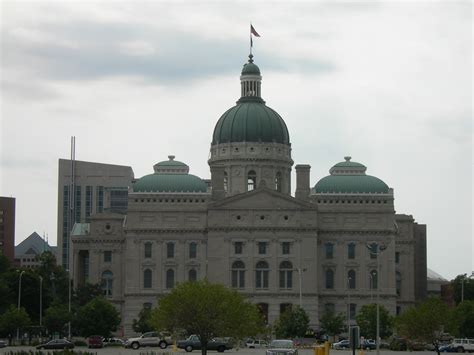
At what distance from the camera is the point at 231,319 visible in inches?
4496

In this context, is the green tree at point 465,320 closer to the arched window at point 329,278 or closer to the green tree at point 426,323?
the green tree at point 426,323

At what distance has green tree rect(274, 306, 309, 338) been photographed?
174375 millimetres

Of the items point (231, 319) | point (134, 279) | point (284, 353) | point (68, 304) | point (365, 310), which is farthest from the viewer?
point (134, 279)

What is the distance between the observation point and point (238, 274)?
7682 inches

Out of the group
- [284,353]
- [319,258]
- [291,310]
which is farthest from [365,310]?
[284,353]

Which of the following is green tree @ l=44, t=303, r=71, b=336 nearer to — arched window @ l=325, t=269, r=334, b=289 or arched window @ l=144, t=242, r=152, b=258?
arched window @ l=144, t=242, r=152, b=258

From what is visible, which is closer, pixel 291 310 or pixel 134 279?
pixel 291 310

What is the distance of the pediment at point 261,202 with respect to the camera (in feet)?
638

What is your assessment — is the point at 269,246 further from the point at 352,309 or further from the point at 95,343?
the point at 95,343

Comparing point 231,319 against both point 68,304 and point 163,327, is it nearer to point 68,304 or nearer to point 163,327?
point 163,327

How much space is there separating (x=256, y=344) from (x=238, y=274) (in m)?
30.0

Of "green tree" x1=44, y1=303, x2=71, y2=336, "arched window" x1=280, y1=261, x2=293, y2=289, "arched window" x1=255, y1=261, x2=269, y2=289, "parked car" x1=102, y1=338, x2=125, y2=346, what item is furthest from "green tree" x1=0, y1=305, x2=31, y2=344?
"arched window" x1=280, y1=261, x2=293, y2=289

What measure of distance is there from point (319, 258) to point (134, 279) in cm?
2495

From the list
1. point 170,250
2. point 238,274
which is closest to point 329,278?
point 238,274
